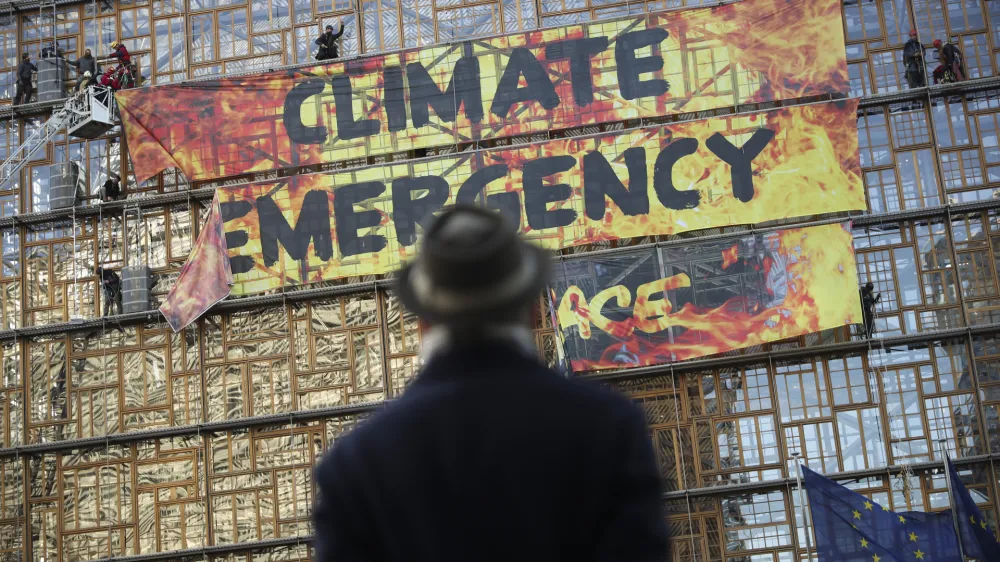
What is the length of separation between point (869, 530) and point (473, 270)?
14.9 m

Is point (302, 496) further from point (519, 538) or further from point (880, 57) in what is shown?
point (519, 538)

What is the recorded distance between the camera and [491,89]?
1864 centimetres

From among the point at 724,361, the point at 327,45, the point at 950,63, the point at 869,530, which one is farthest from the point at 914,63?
the point at 327,45

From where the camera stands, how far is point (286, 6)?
20.2 metres

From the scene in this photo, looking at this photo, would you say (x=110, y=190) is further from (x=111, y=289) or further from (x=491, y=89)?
(x=491, y=89)

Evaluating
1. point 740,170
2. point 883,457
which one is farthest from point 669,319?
point 883,457

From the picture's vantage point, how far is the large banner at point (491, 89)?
18172 mm

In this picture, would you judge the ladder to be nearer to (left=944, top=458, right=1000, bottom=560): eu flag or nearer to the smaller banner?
the smaller banner

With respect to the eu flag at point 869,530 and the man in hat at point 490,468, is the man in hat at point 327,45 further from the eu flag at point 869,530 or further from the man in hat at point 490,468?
the man in hat at point 490,468

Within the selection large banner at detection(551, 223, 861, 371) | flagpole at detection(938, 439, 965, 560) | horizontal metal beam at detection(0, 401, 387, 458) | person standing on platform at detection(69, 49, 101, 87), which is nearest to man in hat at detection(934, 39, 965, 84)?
large banner at detection(551, 223, 861, 371)

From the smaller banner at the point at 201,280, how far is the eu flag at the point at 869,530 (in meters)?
8.09

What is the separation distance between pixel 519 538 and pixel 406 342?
1692cm

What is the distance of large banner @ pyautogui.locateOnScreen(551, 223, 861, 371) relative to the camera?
1756 cm

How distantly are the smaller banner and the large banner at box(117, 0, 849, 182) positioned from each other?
3.03 feet
